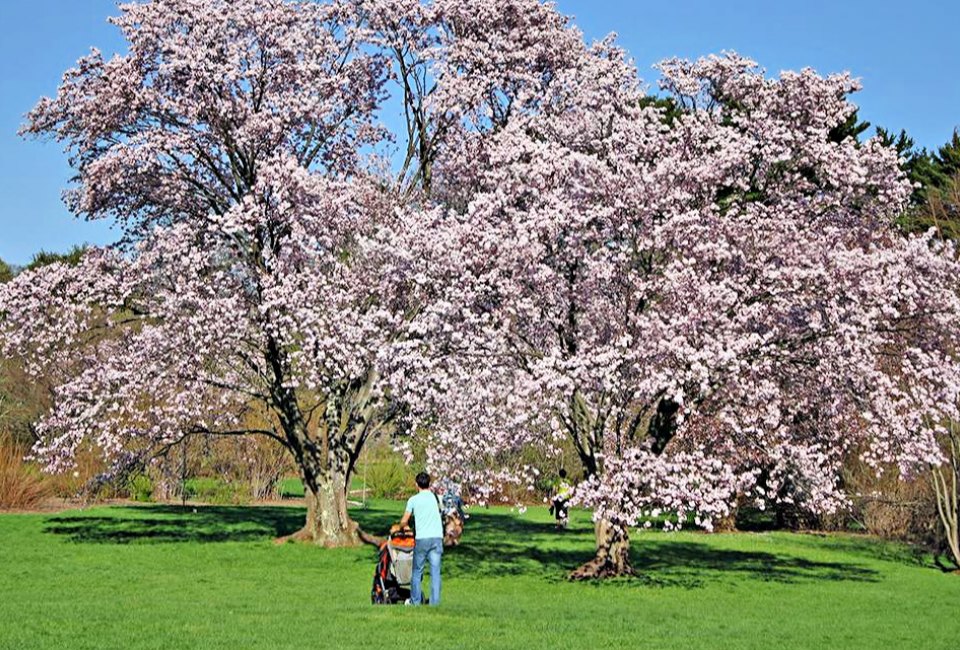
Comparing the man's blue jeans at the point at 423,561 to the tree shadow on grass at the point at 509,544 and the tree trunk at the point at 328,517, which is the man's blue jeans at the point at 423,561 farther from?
A: the tree trunk at the point at 328,517

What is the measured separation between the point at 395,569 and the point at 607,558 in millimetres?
6876

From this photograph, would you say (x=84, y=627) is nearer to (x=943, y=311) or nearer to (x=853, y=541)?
(x=943, y=311)

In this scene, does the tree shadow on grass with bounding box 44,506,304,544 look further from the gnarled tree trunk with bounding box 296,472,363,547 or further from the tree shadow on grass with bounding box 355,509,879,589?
the tree shadow on grass with bounding box 355,509,879,589

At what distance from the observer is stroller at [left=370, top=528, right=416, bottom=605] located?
1628 centimetres

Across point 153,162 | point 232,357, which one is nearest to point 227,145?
point 153,162

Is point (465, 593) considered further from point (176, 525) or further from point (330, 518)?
point (176, 525)

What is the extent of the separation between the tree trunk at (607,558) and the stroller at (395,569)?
20.2 ft

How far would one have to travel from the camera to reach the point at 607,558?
72.0ft

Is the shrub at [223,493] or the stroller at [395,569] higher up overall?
the shrub at [223,493]

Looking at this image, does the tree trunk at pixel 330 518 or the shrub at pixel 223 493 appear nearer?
the tree trunk at pixel 330 518

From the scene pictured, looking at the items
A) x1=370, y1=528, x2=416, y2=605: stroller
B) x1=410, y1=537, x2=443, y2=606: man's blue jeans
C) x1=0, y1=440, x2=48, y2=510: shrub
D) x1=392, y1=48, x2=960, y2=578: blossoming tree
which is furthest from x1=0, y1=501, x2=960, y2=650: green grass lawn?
x1=0, y1=440, x2=48, y2=510: shrub

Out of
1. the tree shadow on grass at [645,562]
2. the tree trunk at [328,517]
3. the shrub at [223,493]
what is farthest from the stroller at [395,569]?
the shrub at [223,493]

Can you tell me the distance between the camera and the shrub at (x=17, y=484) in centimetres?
3741

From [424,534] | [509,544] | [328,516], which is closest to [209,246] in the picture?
[328,516]
